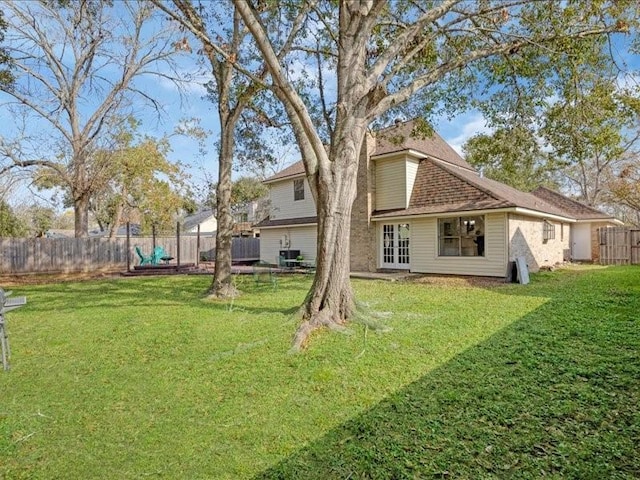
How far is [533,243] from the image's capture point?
1514cm

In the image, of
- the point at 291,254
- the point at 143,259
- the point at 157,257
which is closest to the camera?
the point at 143,259

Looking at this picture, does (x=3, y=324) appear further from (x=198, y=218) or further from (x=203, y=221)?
(x=198, y=218)

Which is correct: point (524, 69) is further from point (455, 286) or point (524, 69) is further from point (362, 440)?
point (362, 440)

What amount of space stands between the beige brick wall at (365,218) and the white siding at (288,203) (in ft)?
11.5

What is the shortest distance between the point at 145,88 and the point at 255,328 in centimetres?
1434

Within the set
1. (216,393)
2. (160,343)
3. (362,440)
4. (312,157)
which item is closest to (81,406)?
(216,393)

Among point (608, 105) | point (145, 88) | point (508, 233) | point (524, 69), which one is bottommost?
point (508, 233)

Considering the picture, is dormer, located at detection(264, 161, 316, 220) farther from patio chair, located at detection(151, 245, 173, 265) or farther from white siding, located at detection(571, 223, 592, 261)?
white siding, located at detection(571, 223, 592, 261)

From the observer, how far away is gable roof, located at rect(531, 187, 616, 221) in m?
21.1

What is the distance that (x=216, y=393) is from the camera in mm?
4145

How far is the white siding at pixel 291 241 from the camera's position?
19.0 m

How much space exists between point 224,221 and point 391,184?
809 cm

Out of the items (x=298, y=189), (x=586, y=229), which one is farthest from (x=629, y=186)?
(x=298, y=189)

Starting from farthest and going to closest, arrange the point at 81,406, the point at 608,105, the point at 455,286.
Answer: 1. the point at 455,286
2. the point at 608,105
3. the point at 81,406
